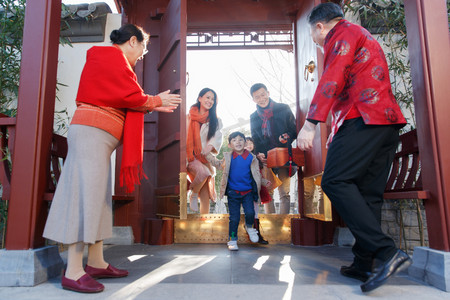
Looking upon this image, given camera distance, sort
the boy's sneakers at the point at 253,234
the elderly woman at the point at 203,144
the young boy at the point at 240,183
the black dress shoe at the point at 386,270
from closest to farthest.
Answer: the black dress shoe at the point at 386,270
the boy's sneakers at the point at 253,234
the young boy at the point at 240,183
the elderly woman at the point at 203,144

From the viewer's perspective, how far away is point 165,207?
355 cm

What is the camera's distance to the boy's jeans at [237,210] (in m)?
3.55

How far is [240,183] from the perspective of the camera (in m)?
3.79

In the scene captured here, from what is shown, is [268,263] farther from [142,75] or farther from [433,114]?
[142,75]

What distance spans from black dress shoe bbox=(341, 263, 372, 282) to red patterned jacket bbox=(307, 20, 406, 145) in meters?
0.83

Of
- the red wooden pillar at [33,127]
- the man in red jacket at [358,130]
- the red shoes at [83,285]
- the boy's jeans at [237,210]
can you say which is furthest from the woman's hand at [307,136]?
the boy's jeans at [237,210]

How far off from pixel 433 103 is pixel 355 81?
48cm

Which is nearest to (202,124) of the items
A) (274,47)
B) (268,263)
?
(274,47)

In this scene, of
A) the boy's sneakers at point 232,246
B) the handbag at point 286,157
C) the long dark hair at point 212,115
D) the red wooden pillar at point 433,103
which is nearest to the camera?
the red wooden pillar at point 433,103

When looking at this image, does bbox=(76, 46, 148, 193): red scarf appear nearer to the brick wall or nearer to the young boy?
the young boy

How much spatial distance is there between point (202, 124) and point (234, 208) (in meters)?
1.42

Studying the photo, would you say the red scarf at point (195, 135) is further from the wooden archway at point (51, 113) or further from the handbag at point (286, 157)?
the wooden archway at point (51, 113)

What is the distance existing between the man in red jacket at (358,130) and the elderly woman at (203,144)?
248 centimetres

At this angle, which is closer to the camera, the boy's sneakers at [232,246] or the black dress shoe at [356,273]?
the black dress shoe at [356,273]
